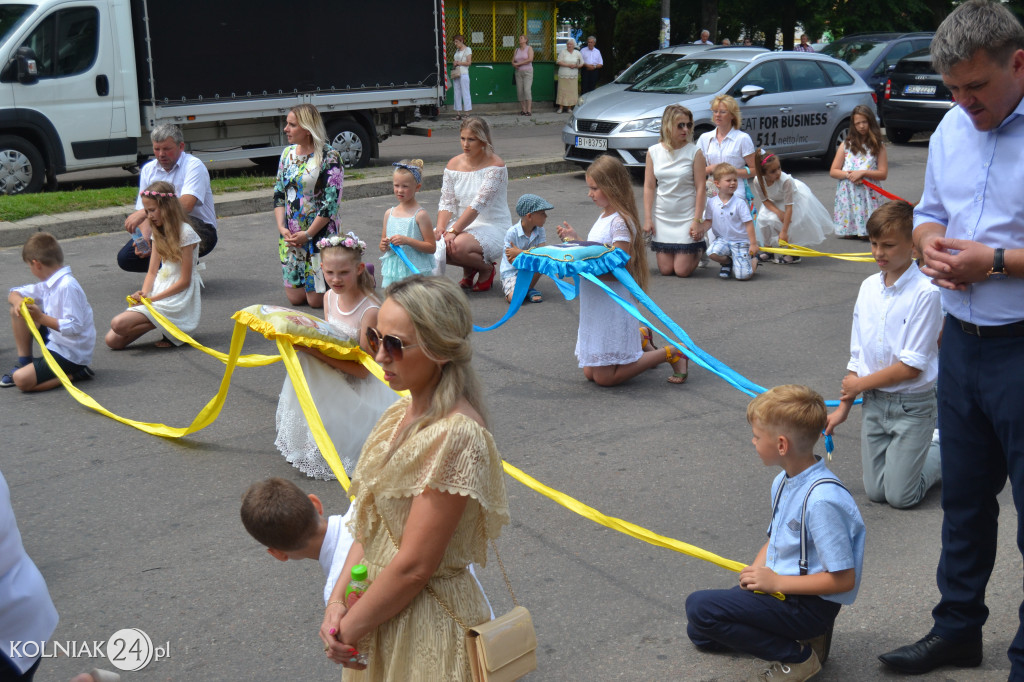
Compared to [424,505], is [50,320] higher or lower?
lower

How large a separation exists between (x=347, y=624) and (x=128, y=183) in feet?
45.2

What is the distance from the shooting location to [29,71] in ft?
40.2

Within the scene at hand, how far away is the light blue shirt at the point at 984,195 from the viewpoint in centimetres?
305

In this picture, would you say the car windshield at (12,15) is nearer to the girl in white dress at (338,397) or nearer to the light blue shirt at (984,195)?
the girl in white dress at (338,397)

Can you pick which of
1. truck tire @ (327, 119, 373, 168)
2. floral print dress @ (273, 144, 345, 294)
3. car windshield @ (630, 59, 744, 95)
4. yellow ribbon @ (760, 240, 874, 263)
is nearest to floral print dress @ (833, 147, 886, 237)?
yellow ribbon @ (760, 240, 874, 263)

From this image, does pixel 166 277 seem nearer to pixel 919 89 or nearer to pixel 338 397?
pixel 338 397

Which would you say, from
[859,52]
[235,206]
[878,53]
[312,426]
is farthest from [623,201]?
[859,52]

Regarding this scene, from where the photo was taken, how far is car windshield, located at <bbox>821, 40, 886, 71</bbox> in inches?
786

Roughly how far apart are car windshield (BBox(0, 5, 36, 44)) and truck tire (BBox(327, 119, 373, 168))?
432 centimetres

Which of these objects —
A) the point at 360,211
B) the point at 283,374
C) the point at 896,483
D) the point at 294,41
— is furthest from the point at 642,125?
the point at 896,483

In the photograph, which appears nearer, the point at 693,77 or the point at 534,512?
the point at 534,512

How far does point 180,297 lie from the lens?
7.55m

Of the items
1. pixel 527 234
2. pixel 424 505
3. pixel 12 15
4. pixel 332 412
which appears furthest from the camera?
pixel 12 15

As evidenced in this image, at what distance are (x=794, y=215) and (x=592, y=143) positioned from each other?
4.77 metres
